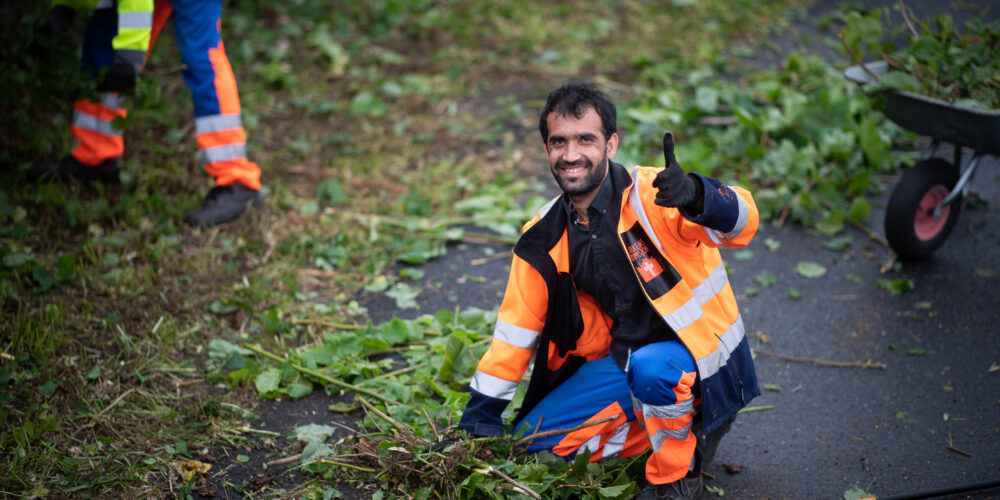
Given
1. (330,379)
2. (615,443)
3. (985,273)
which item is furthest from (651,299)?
(985,273)

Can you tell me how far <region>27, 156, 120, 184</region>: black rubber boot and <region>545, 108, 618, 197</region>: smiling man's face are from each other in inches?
137

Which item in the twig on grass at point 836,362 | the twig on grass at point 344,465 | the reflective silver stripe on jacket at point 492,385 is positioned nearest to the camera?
the reflective silver stripe on jacket at point 492,385

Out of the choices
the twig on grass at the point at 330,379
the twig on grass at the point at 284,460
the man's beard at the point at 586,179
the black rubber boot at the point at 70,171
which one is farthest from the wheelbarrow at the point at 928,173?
the black rubber boot at the point at 70,171

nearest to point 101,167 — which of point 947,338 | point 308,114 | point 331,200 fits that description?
point 331,200

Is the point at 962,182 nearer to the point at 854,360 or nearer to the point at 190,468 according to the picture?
the point at 854,360

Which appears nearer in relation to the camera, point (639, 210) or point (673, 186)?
point (673, 186)

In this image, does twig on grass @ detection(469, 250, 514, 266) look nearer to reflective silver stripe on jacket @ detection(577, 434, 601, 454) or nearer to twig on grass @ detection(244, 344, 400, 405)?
twig on grass @ detection(244, 344, 400, 405)

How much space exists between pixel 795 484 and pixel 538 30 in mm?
5975

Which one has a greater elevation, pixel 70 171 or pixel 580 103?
pixel 580 103

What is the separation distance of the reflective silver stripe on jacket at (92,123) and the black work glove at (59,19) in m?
0.49

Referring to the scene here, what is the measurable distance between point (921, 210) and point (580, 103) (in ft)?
9.01

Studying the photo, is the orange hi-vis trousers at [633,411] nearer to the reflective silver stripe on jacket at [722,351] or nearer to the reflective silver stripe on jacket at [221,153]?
the reflective silver stripe on jacket at [722,351]

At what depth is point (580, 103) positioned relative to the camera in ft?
8.61

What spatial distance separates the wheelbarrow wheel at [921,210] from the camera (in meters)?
4.16
